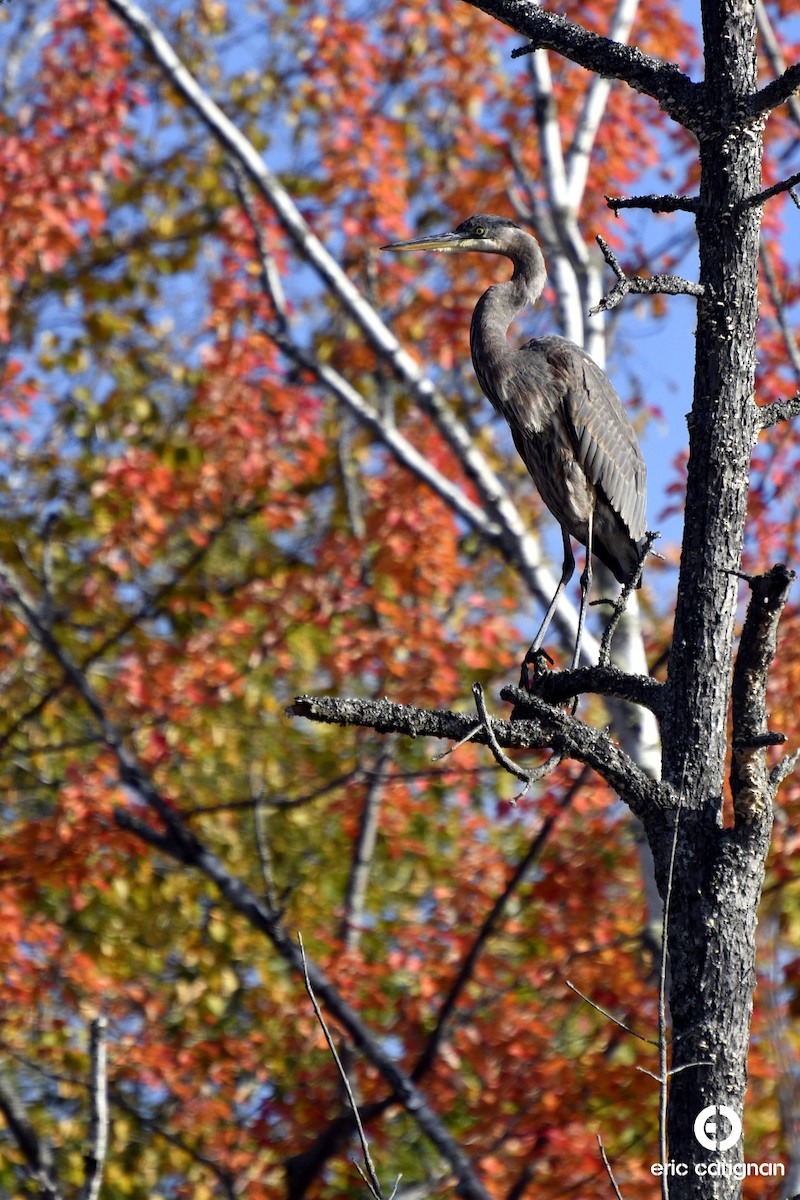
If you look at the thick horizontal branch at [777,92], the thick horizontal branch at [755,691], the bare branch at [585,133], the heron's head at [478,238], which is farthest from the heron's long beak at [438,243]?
the thick horizontal branch at [755,691]

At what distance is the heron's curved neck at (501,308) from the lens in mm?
5102

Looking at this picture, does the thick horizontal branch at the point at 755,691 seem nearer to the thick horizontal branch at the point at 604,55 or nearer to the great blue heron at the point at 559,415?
the thick horizontal branch at the point at 604,55

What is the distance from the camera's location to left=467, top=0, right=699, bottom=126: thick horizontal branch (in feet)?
11.2

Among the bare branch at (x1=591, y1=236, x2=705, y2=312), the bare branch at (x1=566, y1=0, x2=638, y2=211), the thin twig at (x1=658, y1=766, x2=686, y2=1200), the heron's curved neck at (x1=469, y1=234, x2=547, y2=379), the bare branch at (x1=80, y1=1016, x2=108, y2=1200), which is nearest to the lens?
the thin twig at (x1=658, y1=766, x2=686, y2=1200)

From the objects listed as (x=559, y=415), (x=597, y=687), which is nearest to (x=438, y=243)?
(x=559, y=415)

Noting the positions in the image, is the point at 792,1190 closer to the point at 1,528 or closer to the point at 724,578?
the point at 724,578

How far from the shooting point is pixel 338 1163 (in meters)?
6.93

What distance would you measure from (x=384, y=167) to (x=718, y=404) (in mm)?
6816

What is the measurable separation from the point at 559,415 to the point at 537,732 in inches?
86.2

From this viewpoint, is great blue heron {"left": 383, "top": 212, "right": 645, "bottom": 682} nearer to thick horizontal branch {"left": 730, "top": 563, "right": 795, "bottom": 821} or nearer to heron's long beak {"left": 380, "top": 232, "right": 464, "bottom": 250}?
heron's long beak {"left": 380, "top": 232, "right": 464, "bottom": 250}

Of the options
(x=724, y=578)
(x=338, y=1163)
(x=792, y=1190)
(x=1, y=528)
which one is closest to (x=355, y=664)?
(x=338, y=1163)

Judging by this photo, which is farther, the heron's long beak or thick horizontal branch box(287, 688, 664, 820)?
the heron's long beak

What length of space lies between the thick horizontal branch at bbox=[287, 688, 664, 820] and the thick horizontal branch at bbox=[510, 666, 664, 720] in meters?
0.06

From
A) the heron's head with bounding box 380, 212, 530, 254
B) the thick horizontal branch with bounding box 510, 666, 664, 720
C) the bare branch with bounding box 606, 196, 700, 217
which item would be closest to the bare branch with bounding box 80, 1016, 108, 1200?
the thick horizontal branch with bounding box 510, 666, 664, 720
